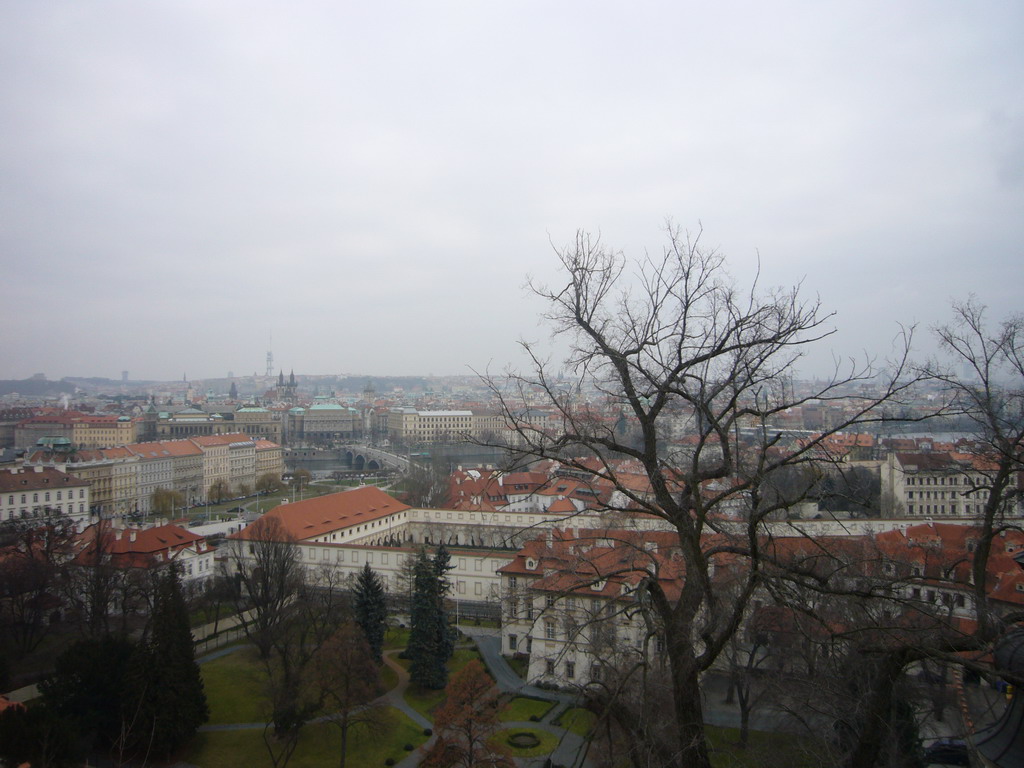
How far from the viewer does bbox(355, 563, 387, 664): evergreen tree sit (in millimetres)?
17562

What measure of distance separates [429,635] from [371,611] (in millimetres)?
1819

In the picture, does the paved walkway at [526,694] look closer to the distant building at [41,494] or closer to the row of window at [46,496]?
the distant building at [41,494]

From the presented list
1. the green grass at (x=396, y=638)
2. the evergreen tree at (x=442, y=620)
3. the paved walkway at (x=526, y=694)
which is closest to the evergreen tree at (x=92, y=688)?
the evergreen tree at (x=442, y=620)

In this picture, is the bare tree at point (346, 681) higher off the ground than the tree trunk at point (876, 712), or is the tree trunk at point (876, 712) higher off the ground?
the tree trunk at point (876, 712)

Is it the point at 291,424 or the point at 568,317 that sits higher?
the point at 568,317

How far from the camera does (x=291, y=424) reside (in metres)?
108

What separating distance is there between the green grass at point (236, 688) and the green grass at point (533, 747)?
523cm

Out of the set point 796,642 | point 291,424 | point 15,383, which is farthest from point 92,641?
point 15,383

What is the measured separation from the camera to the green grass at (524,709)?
1475cm

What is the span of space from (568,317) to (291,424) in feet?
361

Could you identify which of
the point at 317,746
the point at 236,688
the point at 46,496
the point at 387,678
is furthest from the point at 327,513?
the point at 46,496

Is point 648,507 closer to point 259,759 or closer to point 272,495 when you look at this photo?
point 259,759

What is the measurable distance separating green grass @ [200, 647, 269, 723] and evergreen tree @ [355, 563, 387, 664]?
271 cm

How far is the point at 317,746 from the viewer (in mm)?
14617
